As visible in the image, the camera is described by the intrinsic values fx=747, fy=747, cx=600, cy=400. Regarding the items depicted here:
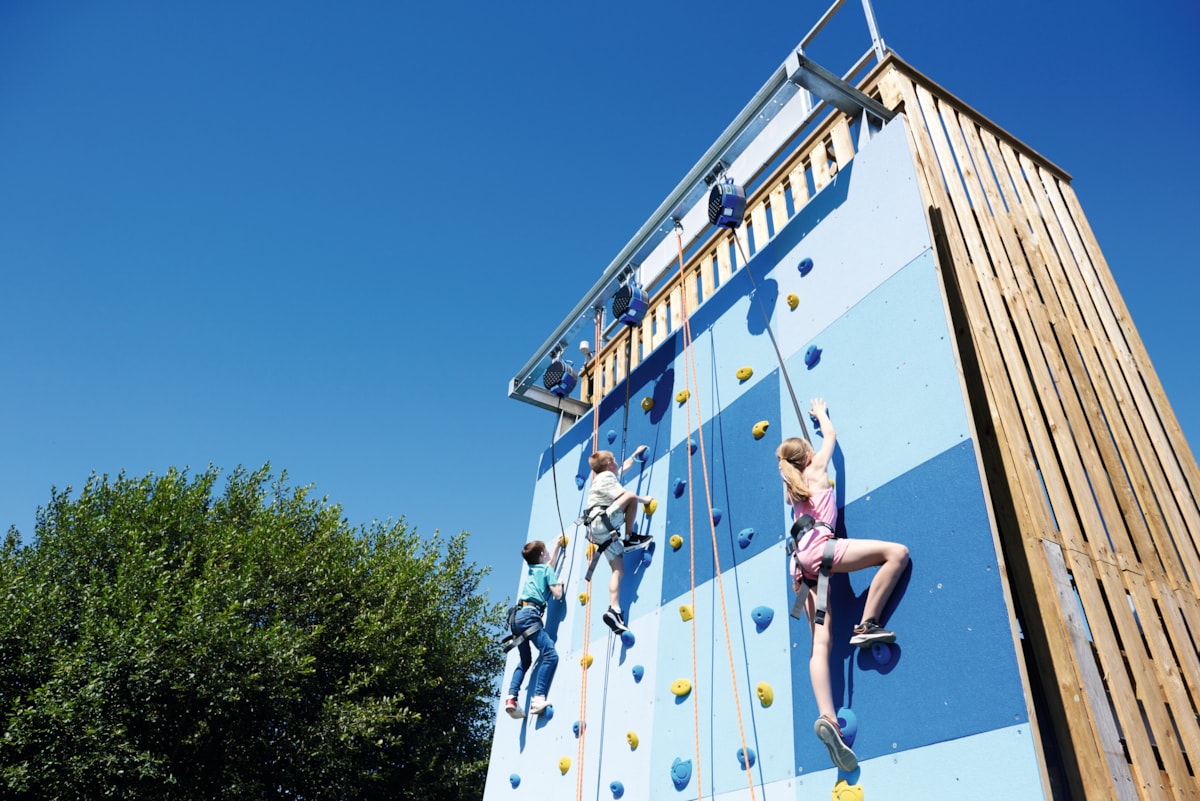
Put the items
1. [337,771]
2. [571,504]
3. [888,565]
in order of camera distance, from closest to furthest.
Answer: [888,565] → [571,504] → [337,771]

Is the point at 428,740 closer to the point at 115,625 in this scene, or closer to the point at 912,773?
the point at 115,625

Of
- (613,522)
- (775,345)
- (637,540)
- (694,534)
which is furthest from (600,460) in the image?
(775,345)

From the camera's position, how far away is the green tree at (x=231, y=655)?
766 cm

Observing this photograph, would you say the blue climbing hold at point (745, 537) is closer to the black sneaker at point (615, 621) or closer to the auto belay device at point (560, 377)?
the black sneaker at point (615, 621)

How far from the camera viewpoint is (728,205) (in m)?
5.18

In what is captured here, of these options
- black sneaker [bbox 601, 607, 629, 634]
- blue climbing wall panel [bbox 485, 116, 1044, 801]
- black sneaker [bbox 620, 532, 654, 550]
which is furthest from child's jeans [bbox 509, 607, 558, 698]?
black sneaker [bbox 620, 532, 654, 550]

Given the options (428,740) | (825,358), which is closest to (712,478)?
(825,358)

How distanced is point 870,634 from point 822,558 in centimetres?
38

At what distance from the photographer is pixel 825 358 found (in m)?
4.18

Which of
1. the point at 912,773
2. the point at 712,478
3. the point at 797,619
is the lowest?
the point at 912,773

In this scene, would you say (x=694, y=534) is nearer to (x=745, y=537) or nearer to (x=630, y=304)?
(x=745, y=537)

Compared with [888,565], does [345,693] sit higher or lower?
higher

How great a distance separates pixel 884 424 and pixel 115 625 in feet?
26.6

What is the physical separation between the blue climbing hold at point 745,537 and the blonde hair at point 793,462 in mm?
469
